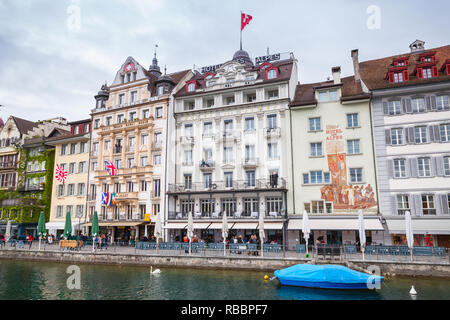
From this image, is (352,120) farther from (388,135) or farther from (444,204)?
(444,204)

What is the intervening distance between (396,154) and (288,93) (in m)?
12.8

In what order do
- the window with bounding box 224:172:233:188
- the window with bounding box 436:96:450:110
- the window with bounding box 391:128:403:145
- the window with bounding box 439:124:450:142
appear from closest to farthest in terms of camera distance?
1. the window with bounding box 439:124:450:142
2. the window with bounding box 436:96:450:110
3. the window with bounding box 391:128:403:145
4. the window with bounding box 224:172:233:188

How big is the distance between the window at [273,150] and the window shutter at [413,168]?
511 inches

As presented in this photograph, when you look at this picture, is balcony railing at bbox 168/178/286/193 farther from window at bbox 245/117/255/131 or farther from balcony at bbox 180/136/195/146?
window at bbox 245/117/255/131

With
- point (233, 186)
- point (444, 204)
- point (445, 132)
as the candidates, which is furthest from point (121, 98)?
point (444, 204)

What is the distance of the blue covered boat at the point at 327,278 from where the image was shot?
1981 centimetres

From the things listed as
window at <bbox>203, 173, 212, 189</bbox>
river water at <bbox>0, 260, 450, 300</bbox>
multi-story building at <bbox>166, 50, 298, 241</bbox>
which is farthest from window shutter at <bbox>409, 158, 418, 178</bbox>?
window at <bbox>203, 173, 212, 189</bbox>

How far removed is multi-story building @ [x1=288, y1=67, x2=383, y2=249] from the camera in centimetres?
3303

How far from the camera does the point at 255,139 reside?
38.6 metres

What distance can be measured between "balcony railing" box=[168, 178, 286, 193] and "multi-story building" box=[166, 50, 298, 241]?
0.31 feet
